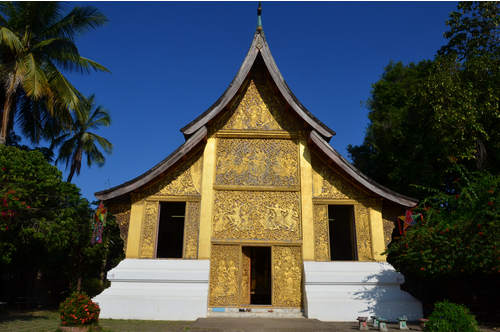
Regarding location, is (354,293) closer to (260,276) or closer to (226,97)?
(260,276)

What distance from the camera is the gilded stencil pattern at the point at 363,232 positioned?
971 cm

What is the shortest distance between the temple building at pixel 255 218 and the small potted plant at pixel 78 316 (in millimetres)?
2057

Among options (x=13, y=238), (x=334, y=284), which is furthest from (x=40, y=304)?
(x=334, y=284)

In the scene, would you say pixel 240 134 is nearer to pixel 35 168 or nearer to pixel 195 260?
pixel 195 260

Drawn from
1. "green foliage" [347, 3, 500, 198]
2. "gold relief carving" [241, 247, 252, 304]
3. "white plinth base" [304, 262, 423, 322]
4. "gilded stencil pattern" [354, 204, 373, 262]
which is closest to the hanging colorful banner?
"gold relief carving" [241, 247, 252, 304]

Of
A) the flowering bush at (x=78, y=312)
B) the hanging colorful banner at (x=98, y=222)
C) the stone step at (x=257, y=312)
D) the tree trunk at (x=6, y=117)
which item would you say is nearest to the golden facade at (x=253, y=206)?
the stone step at (x=257, y=312)

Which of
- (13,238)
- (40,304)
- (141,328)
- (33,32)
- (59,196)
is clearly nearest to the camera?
(141,328)

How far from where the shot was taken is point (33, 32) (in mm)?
12906

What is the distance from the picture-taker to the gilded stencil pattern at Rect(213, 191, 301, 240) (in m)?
9.70

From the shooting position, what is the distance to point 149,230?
381 inches

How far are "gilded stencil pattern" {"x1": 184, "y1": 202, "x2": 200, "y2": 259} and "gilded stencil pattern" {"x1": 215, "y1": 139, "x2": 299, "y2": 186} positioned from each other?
3.09 ft

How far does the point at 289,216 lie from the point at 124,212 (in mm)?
4414

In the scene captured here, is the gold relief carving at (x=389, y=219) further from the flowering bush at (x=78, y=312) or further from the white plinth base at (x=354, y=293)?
the flowering bush at (x=78, y=312)

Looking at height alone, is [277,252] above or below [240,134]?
below
